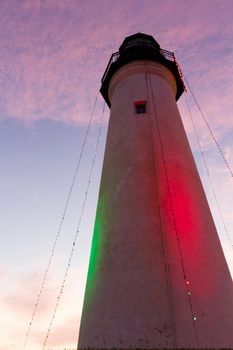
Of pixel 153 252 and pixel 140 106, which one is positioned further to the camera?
Result: pixel 140 106

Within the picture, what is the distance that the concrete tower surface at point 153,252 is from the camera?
630 cm

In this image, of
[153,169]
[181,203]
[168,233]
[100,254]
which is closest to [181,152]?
[153,169]

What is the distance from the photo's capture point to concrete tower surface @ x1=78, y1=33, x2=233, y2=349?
6.30 metres

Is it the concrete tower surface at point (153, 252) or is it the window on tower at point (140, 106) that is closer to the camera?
the concrete tower surface at point (153, 252)

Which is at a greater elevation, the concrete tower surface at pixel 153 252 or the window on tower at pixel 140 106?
the window on tower at pixel 140 106

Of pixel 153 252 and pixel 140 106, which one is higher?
pixel 140 106

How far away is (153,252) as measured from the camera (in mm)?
7180

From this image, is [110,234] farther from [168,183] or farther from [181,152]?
[181,152]

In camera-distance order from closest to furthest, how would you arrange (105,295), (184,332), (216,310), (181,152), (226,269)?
(184,332)
(216,310)
(105,295)
(226,269)
(181,152)

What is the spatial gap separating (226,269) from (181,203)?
1830mm

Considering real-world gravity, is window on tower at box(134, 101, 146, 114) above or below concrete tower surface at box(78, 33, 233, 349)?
above

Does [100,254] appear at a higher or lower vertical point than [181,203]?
lower

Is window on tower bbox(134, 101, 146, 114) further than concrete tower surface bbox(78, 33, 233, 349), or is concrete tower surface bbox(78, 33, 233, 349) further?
window on tower bbox(134, 101, 146, 114)

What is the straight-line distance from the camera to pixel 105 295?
707cm
